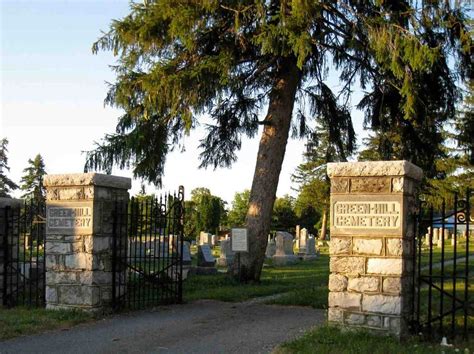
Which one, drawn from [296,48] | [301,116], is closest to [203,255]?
[301,116]

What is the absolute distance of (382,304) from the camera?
7.19 m

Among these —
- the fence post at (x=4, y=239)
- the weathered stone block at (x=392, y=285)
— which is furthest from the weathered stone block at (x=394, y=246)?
the fence post at (x=4, y=239)

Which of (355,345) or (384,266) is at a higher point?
(384,266)

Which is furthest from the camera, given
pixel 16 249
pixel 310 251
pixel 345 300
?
pixel 310 251

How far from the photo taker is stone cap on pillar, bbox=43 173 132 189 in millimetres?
9344

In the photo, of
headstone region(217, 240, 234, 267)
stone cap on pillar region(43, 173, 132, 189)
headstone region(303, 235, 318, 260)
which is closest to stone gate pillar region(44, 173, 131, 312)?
stone cap on pillar region(43, 173, 132, 189)

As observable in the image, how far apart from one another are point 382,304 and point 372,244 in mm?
738

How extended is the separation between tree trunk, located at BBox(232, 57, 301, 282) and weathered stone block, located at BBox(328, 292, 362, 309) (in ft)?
22.3

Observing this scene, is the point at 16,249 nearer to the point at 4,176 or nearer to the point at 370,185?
the point at 370,185

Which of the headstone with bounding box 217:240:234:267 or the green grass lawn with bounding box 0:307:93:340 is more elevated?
the green grass lawn with bounding box 0:307:93:340

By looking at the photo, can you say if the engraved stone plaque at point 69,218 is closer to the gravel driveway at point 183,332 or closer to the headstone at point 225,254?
the gravel driveway at point 183,332

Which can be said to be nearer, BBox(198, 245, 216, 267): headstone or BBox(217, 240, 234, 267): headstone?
BBox(198, 245, 216, 267): headstone

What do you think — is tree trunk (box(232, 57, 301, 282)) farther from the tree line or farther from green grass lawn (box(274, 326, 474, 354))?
the tree line

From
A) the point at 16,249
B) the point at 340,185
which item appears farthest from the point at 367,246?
the point at 16,249
